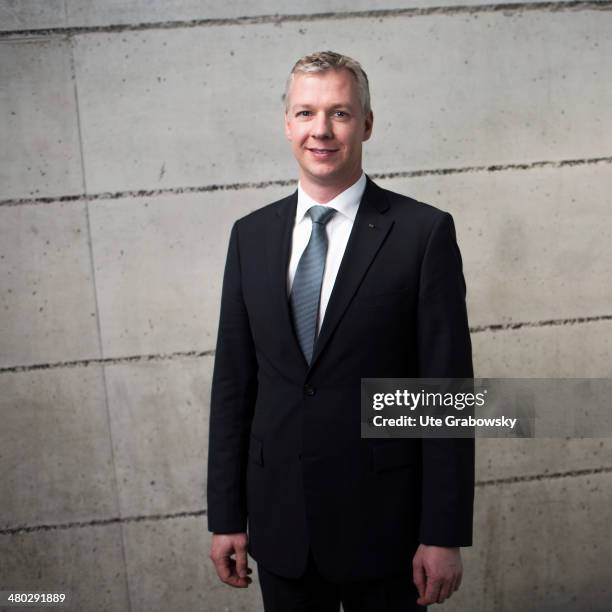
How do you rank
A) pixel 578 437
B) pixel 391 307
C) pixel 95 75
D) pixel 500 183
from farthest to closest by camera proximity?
pixel 578 437, pixel 500 183, pixel 95 75, pixel 391 307

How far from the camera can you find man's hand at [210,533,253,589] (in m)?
1.73

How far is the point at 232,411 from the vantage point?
1.73m

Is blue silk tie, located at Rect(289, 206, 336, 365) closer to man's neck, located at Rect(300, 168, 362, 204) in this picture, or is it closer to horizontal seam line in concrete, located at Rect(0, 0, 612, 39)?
man's neck, located at Rect(300, 168, 362, 204)

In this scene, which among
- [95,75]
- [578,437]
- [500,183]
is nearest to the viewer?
[95,75]

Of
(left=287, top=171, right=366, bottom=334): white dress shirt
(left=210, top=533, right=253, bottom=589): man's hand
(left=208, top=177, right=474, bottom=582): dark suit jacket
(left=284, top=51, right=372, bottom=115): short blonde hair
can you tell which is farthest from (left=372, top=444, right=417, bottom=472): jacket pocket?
(left=284, top=51, right=372, bottom=115): short blonde hair

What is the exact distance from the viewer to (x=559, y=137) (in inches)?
99.3

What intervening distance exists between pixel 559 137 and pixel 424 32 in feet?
1.84

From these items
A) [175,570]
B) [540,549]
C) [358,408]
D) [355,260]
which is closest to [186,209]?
[355,260]

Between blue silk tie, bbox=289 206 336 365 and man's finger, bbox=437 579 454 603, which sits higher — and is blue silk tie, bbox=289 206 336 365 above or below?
above

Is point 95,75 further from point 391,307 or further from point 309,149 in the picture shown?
point 391,307

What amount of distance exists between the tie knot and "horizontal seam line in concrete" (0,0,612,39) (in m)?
1.00

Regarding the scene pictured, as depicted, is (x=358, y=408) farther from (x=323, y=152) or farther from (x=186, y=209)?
(x=186, y=209)

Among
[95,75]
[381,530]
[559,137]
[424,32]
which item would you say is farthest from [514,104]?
[381,530]

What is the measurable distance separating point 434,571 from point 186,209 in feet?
4.52
